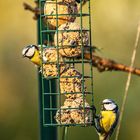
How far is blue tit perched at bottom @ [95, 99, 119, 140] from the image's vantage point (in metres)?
5.68

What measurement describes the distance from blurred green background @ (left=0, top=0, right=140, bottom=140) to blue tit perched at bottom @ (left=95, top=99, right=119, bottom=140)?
374cm

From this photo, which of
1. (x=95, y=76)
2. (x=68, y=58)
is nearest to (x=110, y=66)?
(x=68, y=58)

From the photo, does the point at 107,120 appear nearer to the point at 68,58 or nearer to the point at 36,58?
the point at 68,58

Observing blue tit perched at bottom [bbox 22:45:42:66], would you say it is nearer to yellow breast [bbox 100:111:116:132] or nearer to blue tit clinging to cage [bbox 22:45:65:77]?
blue tit clinging to cage [bbox 22:45:65:77]

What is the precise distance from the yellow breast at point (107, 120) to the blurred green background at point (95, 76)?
12.3 feet

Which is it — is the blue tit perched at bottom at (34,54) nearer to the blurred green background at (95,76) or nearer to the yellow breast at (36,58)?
the yellow breast at (36,58)

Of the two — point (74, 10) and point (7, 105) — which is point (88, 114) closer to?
point (74, 10)

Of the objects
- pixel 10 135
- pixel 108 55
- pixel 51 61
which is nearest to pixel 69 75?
pixel 51 61

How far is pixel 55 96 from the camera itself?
5859 millimetres

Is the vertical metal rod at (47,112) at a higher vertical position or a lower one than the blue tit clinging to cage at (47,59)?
lower

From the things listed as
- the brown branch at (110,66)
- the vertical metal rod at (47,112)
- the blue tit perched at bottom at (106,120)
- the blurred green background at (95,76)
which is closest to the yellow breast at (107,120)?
the blue tit perched at bottom at (106,120)

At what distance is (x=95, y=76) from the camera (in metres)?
10.0

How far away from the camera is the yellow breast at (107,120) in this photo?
569 centimetres

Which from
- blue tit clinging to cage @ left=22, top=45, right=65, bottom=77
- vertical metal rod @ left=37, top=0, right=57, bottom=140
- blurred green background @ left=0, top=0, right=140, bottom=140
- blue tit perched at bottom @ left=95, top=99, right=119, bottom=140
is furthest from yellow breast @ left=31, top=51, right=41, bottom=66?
blurred green background @ left=0, top=0, right=140, bottom=140
